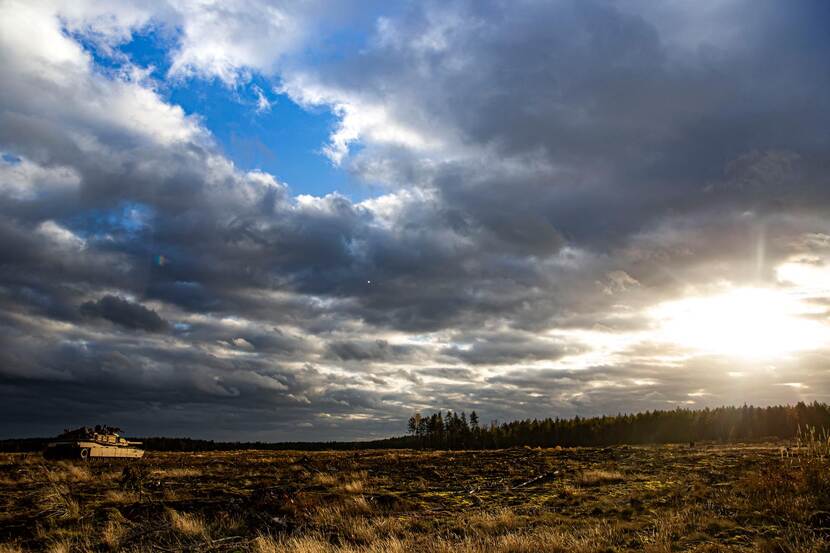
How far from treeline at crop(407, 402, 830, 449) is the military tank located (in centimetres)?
10840

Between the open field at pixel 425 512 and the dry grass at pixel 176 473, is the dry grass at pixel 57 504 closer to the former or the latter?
the open field at pixel 425 512

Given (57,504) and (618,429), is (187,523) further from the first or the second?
(618,429)

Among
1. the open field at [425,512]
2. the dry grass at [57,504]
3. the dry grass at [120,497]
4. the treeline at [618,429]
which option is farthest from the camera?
the treeline at [618,429]

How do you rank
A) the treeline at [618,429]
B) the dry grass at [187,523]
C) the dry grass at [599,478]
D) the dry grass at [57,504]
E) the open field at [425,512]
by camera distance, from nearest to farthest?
the open field at [425,512], the dry grass at [187,523], the dry grass at [57,504], the dry grass at [599,478], the treeline at [618,429]

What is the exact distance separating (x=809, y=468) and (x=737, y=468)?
11.2 metres

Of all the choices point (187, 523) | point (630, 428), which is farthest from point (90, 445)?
point (630, 428)

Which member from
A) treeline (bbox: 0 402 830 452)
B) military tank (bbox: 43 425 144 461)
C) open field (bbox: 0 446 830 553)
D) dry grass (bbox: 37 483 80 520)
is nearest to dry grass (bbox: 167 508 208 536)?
open field (bbox: 0 446 830 553)

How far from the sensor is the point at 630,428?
145m

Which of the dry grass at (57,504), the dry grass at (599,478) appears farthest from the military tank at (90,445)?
the dry grass at (599,478)

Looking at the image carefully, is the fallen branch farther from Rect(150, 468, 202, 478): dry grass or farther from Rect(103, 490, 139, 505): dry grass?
Rect(150, 468, 202, 478): dry grass

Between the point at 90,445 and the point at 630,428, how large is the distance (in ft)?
448

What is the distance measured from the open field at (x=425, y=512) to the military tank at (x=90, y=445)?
40.6ft

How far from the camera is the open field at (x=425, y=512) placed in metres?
11.1

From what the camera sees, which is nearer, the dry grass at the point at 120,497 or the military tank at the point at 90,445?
the dry grass at the point at 120,497
